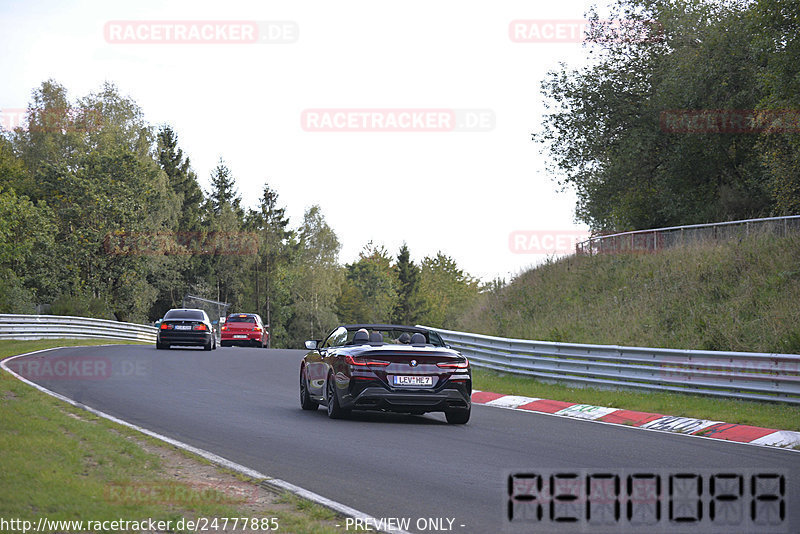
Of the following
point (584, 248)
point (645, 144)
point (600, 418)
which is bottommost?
point (600, 418)

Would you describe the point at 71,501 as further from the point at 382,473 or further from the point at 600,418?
the point at 600,418

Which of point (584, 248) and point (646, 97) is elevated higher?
point (646, 97)

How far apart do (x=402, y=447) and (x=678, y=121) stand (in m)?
31.7

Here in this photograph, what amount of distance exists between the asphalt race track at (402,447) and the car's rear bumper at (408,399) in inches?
11.2

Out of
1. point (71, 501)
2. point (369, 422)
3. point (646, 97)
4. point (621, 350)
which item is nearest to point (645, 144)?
point (646, 97)

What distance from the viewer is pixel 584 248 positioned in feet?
123

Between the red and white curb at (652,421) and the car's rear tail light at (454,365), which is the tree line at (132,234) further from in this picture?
the car's rear tail light at (454,365)

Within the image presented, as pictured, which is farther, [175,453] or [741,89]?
[741,89]

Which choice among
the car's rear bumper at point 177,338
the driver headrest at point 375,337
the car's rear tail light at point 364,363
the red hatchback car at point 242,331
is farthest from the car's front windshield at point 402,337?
the red hatchback car at point 242,331

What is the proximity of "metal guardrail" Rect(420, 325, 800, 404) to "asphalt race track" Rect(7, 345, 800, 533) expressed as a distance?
3.05 m

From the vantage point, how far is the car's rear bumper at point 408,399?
12180 mm

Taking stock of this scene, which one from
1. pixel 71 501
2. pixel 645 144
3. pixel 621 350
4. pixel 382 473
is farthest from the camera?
pixel 645 144

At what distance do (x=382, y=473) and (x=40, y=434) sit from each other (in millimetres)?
3421

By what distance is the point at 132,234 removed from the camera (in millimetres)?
58125
